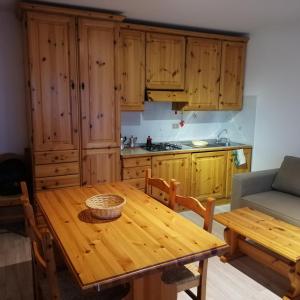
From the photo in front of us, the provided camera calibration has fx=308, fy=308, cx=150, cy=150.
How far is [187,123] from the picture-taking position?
4.57m

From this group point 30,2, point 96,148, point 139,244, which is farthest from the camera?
point 96,148

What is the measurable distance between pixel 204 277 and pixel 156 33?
2945 mm

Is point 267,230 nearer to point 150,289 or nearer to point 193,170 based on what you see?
point 150,289

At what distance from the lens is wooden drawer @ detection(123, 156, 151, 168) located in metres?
3.63

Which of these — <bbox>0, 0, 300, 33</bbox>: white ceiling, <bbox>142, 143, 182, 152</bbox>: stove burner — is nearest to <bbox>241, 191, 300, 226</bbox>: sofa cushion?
<bbox>142, 143, 182, 152</bbox>: stove burner

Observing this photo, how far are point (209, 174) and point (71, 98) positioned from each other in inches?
82.0

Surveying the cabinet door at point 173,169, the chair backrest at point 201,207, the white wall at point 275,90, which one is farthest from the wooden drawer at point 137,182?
the white wall at point 275,90

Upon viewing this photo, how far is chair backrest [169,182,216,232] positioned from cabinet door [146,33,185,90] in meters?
2.06

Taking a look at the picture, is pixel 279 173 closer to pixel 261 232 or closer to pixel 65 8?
pixel 261 232

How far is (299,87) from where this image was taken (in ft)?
12.2

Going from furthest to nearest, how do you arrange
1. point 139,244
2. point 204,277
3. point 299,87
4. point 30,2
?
point 299,87, point 30,2, point 204,277, point 139,244

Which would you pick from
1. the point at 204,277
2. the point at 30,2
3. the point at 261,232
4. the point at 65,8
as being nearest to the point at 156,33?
the point at 65,8

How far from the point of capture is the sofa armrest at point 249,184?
135 inches

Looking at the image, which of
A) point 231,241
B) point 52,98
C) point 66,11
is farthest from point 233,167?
point 66,11
